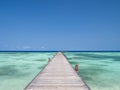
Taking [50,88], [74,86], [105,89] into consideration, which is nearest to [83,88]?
[74,86]

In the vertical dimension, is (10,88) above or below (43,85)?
below

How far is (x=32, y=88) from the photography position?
527cm

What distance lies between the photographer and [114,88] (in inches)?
326

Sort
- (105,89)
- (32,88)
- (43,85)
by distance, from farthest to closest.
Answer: (105,89) → (43,85) → (32,88)

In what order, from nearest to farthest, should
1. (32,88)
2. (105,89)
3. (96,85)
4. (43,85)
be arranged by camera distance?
(32,88)
(43,85)
(105,89)
(96,85)

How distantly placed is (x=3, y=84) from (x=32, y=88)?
13.9 feet

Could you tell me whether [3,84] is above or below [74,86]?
below

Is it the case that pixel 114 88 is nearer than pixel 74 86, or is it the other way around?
pixel 74 86

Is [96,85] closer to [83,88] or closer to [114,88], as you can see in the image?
[114,88]

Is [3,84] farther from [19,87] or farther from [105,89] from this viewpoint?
[105,89]

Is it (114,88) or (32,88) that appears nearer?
(32,88)

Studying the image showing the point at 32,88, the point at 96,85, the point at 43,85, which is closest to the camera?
the point at 32,88

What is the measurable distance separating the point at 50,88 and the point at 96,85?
4.06 metres

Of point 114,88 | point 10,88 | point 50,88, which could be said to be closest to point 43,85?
point 50,88
